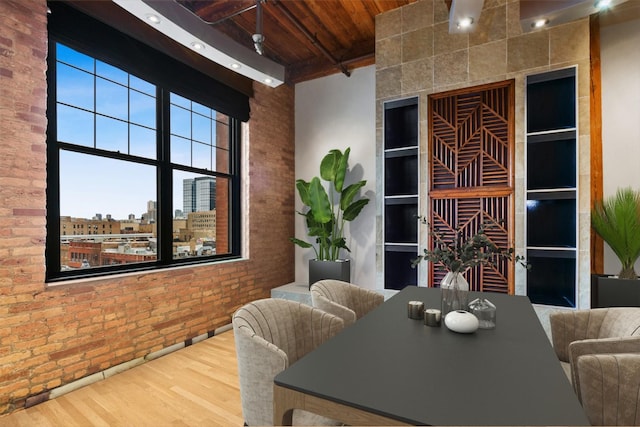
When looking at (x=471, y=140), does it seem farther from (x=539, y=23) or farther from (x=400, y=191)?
(x=539, y=23)

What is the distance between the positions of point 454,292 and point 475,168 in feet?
7.84

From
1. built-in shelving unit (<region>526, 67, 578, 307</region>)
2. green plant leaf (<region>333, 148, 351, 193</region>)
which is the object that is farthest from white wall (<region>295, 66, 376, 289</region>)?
built-in shelving unit (<region>526, 67, 578, 307</region>)

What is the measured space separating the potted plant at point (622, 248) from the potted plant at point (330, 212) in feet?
8.47

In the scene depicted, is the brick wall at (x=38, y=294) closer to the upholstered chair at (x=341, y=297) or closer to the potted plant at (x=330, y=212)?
the potted plant at (x=330, y=212)

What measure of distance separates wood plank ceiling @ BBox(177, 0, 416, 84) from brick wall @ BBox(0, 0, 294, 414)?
1.66 meters

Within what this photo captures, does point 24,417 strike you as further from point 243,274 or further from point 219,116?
point 219,116

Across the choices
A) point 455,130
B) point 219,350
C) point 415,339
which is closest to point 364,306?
point 415,339

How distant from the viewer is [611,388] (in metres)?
1.22

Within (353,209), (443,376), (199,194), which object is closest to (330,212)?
(353,209)

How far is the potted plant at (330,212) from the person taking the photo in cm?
454

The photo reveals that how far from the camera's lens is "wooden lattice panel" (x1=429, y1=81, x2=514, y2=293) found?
11.8 ft

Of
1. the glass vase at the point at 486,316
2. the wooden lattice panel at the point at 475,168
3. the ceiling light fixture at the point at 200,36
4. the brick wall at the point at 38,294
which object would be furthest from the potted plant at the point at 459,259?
the brick wall at the point at 38,294

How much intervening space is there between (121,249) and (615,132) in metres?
5.22

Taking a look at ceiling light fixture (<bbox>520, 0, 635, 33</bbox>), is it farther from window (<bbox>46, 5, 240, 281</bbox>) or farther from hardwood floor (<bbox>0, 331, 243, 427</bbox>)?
hardwood floor (<bbox>0, 331, 243, 427</bbox>)
